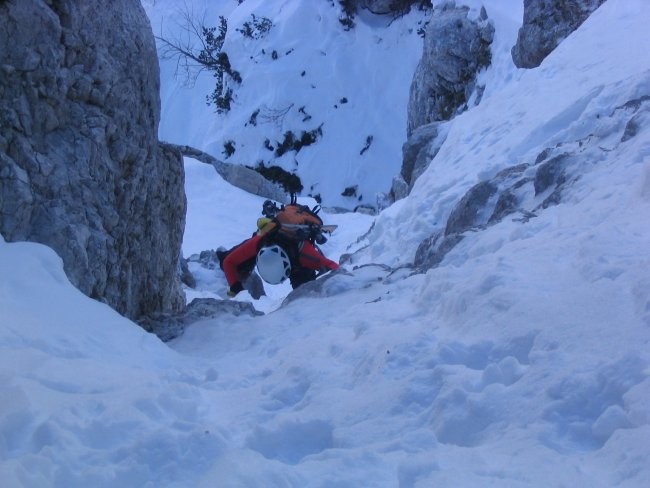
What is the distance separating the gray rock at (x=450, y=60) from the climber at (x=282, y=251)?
996cm

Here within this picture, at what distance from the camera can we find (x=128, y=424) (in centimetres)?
306

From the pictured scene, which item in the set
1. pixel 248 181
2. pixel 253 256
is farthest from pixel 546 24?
pixel 253 256

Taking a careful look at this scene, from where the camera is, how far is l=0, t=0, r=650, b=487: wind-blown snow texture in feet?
8.89

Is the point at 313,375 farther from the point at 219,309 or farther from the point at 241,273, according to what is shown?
the point at 241,273

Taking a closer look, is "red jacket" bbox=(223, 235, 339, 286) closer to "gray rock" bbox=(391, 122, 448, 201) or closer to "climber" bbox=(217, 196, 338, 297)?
"climber" bbox=(217, 196, 338, 297)

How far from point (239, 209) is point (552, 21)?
7.46m

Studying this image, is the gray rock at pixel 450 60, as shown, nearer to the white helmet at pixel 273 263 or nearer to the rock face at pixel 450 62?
the rock face at pixel 450 62

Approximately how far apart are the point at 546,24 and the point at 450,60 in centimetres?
372

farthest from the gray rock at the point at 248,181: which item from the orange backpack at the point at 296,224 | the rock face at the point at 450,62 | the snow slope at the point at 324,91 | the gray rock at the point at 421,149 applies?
the orange backpack at the point at 296,224

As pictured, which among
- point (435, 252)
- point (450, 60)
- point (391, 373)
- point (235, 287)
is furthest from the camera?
point (450, 60)

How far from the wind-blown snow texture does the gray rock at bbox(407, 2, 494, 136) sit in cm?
1105

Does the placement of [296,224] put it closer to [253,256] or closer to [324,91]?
[253,256]

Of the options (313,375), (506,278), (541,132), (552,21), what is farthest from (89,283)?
(552,21)

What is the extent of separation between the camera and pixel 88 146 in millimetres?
5527
